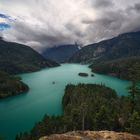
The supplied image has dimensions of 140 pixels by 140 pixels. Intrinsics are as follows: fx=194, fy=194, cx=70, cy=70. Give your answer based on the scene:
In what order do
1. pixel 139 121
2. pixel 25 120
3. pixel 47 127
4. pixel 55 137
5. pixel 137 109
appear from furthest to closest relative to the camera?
pixel 25 120 → pixel 47 127 → pixel 137 109 → pixel 139 121 → pixel 55 137

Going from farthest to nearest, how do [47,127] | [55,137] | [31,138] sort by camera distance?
[47,127]
[31,138]
[55,137]

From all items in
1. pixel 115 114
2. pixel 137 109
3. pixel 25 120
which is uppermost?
pixel 137 109

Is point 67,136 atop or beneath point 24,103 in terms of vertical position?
atop

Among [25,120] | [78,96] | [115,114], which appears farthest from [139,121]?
[78,96]

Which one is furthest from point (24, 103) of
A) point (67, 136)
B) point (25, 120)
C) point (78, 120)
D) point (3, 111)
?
point (67, 136)

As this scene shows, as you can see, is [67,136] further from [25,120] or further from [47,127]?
[25,120]

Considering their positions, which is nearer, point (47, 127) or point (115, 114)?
point (47, 127)

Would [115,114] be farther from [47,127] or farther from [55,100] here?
[55,100]

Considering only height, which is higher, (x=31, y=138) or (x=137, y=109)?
(x=137, y=109)

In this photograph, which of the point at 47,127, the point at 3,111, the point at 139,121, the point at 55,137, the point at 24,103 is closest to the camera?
the point at 55,137
